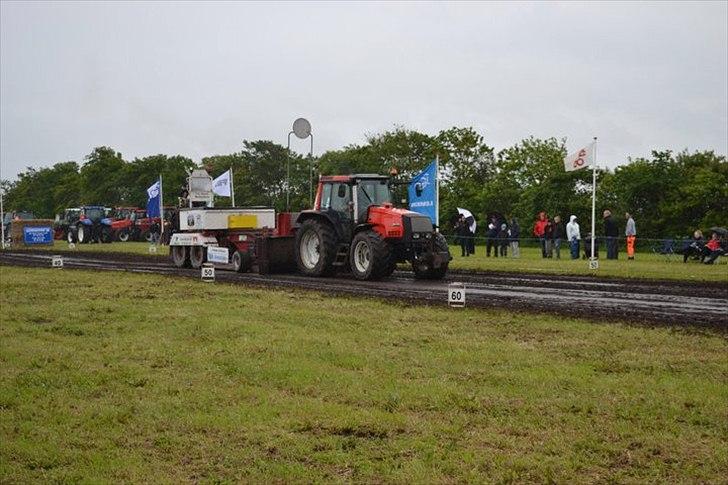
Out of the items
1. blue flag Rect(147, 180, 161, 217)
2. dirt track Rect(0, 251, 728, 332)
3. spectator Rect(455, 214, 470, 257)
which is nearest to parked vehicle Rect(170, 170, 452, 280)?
dirt track Rect(0, 251, 728, 332)

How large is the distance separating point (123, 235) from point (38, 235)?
905 centimetres

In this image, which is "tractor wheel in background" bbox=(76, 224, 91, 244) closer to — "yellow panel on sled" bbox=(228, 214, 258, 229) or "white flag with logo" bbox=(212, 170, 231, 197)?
"white flag with logo" bbox=(212, 170, 231, 197)

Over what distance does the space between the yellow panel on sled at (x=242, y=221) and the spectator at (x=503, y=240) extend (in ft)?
39.4

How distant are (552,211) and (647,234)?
5.78 m

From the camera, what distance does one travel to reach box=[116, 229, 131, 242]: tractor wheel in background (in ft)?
173

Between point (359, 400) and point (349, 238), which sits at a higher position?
point (349, 238)

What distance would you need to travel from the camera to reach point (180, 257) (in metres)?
24.9

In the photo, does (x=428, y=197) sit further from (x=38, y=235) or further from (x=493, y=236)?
(x=38, y=235)

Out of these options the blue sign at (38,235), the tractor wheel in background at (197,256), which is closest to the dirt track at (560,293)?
the tractor wheel in background at (197,256)

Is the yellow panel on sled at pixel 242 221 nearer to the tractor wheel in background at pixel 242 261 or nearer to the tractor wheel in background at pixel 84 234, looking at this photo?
the tractor wheel in background at pixel 242 261

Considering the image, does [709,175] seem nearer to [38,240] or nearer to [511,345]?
[38,240]

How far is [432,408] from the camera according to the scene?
Result: 6.93 meters

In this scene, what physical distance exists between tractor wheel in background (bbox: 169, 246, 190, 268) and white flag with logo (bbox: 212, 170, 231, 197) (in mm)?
5149

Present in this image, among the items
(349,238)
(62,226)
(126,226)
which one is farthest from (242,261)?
Result: (62,226)
